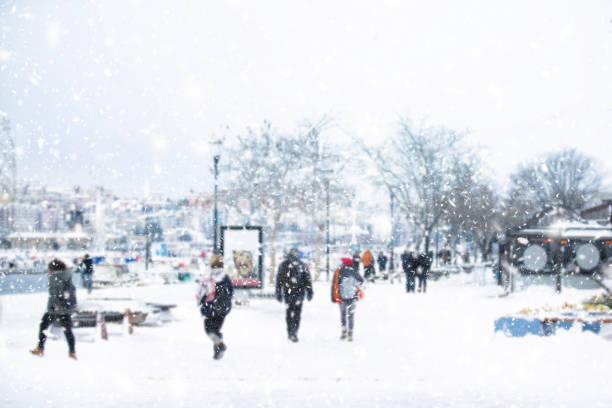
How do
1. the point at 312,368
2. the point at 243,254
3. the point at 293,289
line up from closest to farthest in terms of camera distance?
the point at 312,368, the point at 293,289, the point at 243,254

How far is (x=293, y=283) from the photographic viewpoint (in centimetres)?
1430

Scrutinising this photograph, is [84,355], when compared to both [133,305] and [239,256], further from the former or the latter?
[239,256]

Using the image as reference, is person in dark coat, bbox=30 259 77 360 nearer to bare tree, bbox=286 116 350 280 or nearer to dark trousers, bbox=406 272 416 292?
dark trousers, bbox=406 272 416 292

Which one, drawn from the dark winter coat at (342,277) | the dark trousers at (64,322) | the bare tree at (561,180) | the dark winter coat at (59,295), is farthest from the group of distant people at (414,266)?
the bare tree at (561,180)

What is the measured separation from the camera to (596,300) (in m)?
15.9

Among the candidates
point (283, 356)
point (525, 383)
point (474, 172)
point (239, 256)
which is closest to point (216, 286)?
point (283, 356)

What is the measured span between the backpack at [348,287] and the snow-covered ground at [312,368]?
861mm

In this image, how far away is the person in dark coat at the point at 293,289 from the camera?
1426 centimetres

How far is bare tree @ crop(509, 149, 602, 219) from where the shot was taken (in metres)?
78.0

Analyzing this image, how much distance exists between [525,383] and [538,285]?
25.9 meters

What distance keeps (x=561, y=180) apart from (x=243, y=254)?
2432 inches

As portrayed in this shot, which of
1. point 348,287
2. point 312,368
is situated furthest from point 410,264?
point 312,368

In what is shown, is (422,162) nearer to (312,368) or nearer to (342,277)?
(342,277)

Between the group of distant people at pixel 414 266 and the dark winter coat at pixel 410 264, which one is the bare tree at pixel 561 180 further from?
the dark winter coat at pixel 410 264
